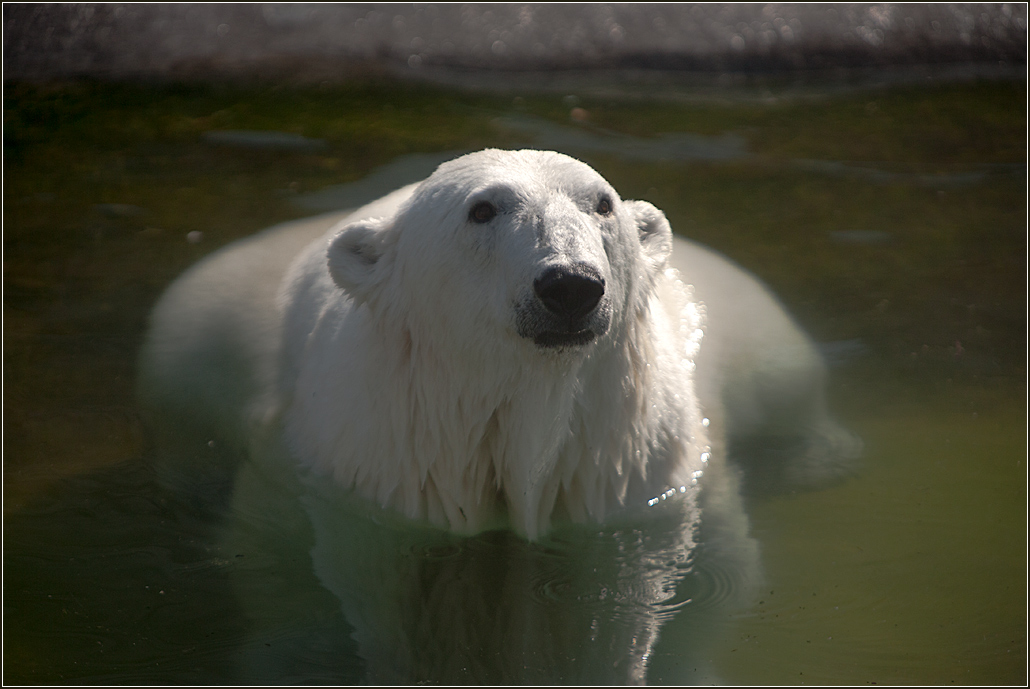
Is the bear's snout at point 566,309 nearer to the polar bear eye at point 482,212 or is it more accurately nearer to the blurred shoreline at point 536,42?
the polar bear eye at point 482,212

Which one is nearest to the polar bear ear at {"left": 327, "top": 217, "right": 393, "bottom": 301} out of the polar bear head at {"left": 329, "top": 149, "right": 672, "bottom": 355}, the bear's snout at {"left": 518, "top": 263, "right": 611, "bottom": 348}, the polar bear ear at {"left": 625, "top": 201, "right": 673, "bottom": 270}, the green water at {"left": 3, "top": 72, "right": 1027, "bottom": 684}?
the polar bear head at {"left": 329, "top": 149, "right": 672, "bottom": 355}

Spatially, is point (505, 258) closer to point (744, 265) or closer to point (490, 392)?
point (490, 392)

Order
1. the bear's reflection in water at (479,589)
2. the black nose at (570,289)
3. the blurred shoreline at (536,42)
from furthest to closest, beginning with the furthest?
1. the blurred shoreline at (536,42)
2. the bear's reflection in water at (479,589)
3. the black nose at (570,289)

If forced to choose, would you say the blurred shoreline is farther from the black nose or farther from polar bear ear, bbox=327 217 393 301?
the black nose

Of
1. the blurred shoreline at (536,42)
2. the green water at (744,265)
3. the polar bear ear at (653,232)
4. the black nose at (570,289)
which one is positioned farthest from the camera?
the blurred shoreline at (536,42)

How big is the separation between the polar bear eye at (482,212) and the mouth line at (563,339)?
0.39m

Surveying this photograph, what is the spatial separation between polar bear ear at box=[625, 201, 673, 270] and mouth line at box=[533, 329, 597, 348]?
0.60 m

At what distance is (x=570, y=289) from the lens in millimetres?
2277

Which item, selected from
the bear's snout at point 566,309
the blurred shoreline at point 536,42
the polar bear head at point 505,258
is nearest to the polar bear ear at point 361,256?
the polar bear head at point 505,258

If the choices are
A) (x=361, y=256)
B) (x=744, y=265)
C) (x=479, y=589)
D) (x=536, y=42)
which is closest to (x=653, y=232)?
(x=361, y=256)

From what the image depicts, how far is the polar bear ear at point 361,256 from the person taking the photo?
2.81m

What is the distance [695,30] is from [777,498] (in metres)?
4.31

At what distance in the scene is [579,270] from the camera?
2271mm

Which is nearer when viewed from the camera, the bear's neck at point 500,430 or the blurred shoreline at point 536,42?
the bear's neck at point 500,430
